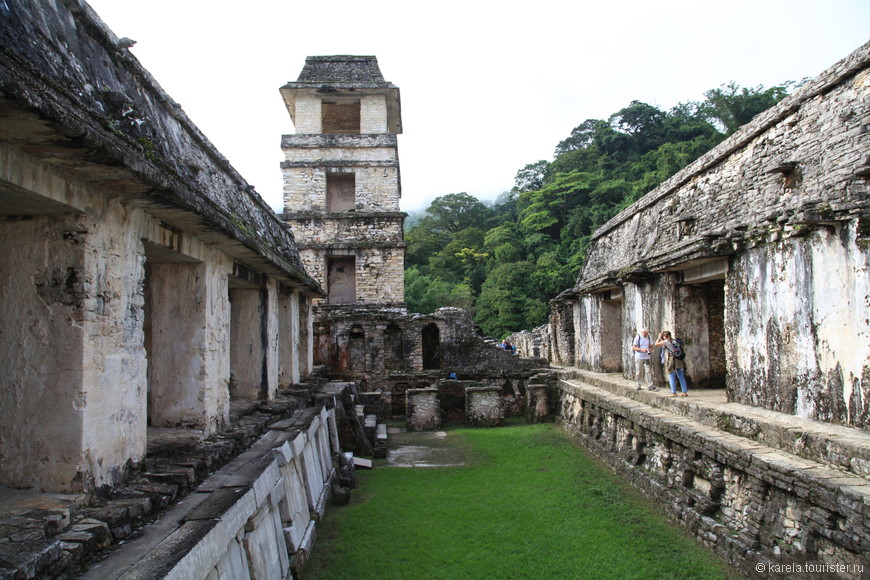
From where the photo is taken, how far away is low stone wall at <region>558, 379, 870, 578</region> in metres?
4.03

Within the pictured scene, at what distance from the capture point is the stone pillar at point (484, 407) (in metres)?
12.7

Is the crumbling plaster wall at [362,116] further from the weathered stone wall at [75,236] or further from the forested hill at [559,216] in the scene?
the weathered stone wall at [75,236]

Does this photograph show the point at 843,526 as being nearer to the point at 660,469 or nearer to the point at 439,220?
the point at 660,469

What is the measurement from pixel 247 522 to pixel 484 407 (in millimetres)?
9223

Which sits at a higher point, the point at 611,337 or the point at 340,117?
the point at 340,117

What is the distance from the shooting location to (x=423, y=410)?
499 inches

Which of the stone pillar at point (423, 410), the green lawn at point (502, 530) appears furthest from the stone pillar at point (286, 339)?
the stone pillar at point (423, 410)

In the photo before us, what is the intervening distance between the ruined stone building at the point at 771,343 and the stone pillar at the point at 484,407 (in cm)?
312

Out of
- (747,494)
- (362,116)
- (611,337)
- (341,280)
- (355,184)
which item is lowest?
(747,494)

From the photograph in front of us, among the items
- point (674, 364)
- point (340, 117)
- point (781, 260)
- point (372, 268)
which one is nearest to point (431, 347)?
point (372, 268)

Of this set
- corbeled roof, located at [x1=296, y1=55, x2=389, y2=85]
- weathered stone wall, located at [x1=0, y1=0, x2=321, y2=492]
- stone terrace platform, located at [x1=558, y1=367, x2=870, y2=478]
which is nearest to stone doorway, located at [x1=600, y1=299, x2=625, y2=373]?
stone terrace platform, located at [x1=558, y1=367, x2=870, y2=478]

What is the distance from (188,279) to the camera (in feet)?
16.6

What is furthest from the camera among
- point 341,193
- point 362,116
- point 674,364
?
point 341,193

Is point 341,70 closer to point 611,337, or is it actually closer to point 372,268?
point 372,268
